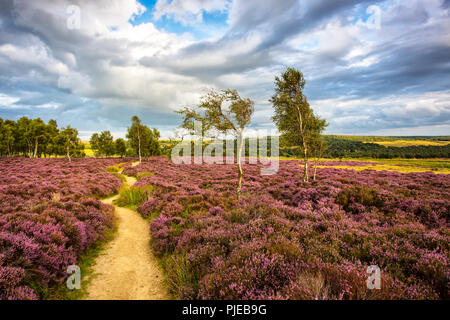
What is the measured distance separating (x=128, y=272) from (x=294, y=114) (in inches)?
625

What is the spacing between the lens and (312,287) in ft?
9.69

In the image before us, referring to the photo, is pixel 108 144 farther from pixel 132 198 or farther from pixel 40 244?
pixel 40 244

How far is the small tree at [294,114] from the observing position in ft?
50.2

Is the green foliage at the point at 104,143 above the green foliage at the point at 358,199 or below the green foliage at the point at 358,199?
above

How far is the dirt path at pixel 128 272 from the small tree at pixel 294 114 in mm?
13921

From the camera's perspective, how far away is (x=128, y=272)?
5855 mm

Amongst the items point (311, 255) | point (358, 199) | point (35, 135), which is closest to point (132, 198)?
point (311, 255)

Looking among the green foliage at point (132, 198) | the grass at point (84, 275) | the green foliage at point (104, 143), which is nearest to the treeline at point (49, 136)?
the green foliage at point (104, 143)

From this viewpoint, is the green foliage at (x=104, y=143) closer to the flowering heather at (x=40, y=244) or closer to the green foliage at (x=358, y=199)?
the flowering heather at (x=40, y=244)

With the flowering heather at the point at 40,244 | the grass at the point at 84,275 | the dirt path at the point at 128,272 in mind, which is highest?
the flowering heather at the point at 40,244

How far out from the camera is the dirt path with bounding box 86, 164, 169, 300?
485 cm

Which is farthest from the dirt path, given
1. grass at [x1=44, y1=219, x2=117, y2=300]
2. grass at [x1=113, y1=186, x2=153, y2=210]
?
grass at [x1=113, y1=186, x2=153, y2=210]

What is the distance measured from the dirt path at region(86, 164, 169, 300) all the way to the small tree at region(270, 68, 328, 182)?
13921 mm

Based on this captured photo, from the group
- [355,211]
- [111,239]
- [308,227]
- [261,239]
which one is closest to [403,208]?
[355,211]
